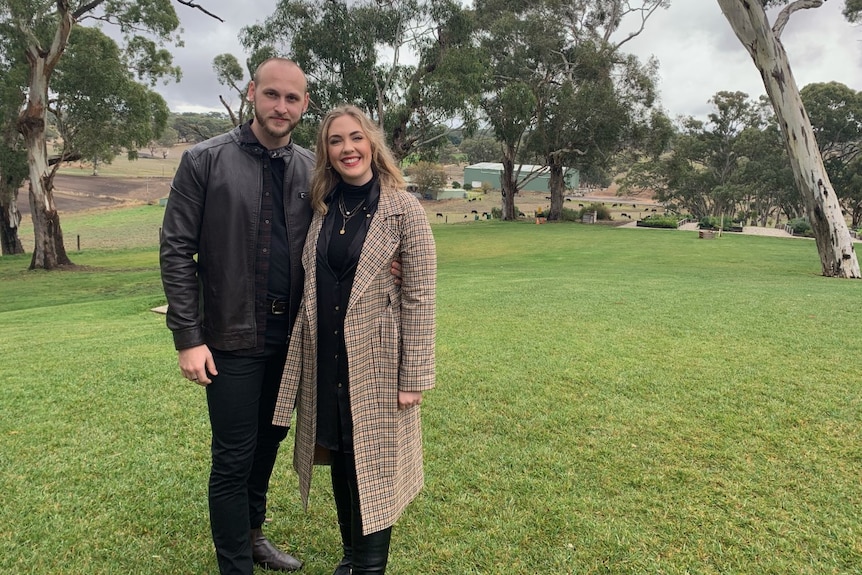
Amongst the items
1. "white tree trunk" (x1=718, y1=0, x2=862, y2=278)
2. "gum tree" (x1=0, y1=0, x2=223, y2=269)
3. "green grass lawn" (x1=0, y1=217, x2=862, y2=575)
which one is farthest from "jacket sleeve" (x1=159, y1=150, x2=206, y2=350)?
"gum tree" (x1=0, y1=0, x2=223, y2=269)

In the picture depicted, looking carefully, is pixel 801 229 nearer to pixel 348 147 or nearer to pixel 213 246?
pixel 348 147

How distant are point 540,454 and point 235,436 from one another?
1.88 m

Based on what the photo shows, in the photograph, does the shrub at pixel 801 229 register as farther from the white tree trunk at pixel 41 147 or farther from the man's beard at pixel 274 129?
the man's beard at pixel 274 129

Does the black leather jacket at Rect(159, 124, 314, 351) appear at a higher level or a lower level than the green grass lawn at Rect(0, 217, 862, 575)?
higher

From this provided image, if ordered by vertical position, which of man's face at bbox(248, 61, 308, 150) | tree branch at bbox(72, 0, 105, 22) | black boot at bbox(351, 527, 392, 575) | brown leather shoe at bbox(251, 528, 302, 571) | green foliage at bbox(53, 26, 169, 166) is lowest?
brown leather shoe at bbox(251, 528, 302, 571)

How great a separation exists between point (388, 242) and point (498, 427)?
81.2 inches

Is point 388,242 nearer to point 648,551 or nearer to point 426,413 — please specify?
point 648,551

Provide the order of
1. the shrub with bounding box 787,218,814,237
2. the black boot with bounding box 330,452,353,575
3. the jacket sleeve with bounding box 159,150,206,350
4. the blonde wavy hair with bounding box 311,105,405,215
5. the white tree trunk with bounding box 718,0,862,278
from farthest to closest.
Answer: the shrub with bounding box 787,218,814,237 < the white tree trunk with bounding box 718,0,862,278 < the black boot with bounding box 330,452,353,575 < the blonde wavy hair with bounding box 311,105,405,215 < the jacket sleeve with bounding box 159,150,206,350

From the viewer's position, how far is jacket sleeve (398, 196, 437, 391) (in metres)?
2.04

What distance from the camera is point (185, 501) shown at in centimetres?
284

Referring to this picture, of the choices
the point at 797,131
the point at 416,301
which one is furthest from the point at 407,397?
the point at 797,131

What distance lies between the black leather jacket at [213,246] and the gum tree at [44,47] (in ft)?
56.7

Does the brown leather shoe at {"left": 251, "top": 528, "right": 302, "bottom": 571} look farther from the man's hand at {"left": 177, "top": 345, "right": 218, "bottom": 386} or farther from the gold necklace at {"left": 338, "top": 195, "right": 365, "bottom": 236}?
the gold necklace at {"left": 338, "top": 195, "right": 365, "bottom": 236}

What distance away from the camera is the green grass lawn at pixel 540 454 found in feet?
8.13
